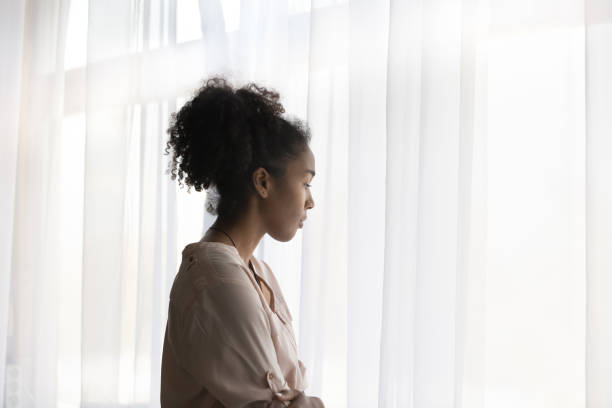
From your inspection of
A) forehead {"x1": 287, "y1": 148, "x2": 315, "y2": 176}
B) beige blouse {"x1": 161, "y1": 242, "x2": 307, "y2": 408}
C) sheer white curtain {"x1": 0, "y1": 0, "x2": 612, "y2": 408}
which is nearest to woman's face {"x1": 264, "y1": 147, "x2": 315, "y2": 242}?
forehead {"x1": 287, "y1": 148, "x2": 315, "y2": 176}

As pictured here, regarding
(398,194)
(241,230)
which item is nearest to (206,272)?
(241,230)

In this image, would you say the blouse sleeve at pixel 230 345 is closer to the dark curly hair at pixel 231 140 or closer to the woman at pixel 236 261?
the woman at pixel 236 261

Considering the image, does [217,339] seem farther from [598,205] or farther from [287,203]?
[598,205]

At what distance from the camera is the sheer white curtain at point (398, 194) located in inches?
50.8

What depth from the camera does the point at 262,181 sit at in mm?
1119

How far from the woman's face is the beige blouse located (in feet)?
0.41

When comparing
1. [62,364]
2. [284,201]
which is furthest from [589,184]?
[62,364]

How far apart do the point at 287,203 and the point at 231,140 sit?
0.15 metres

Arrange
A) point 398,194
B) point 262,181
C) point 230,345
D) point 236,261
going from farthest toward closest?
1. point 398,194
2. point 262,181
3. point 236,261
4. point 230,345

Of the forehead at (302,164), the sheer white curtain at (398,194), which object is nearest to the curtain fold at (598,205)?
the sheer white curtain at (398,194)

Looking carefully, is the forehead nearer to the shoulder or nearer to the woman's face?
the woman's face

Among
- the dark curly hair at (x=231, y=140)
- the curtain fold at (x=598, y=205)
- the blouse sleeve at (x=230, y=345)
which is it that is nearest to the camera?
the blouse sleeve at (x=230, y=345)

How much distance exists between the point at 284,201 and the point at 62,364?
5.25 feet

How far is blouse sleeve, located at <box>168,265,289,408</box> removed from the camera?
0.90 m
